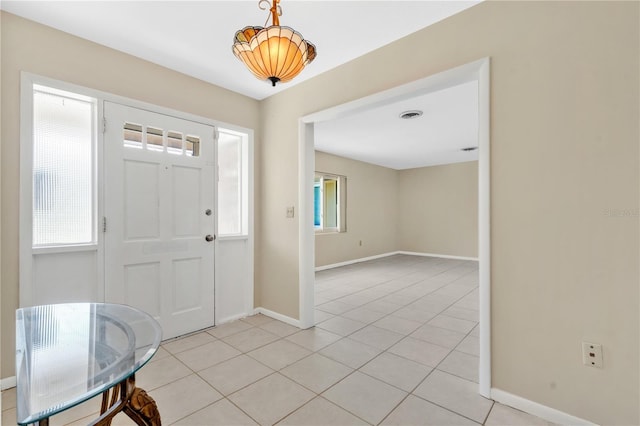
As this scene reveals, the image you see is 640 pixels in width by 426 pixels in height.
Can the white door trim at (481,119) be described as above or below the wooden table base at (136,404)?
above

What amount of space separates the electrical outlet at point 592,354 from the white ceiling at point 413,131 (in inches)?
84.6

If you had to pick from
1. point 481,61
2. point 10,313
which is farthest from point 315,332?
point 481,61

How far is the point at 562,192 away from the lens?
1562 mm

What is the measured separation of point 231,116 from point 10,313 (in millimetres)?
2474

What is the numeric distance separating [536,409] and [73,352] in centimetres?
237

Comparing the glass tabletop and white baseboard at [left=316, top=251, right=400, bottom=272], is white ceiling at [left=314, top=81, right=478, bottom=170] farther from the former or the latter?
white baseboard at [left=316, top=251, right=400, bottom=272]

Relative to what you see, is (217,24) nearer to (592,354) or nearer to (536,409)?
(592,354)

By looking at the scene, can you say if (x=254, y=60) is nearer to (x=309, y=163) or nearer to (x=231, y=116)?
(x=309, y=163)

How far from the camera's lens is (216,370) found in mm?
2127

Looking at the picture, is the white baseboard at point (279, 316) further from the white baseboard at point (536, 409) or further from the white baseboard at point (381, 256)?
the white baseboard at point (381, 256)

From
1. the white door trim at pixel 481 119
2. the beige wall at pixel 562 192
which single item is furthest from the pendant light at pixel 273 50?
the beige wall at pixel 562 192

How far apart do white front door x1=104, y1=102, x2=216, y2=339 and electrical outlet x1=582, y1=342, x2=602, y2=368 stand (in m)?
3.01

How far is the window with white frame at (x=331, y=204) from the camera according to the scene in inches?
261

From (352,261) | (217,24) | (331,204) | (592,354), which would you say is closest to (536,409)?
(592,354)
